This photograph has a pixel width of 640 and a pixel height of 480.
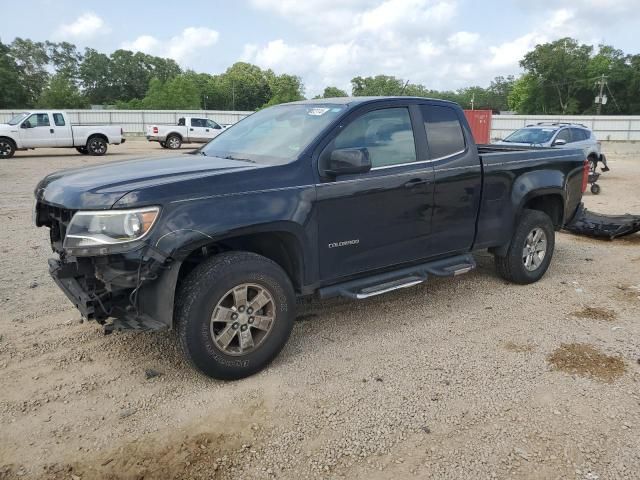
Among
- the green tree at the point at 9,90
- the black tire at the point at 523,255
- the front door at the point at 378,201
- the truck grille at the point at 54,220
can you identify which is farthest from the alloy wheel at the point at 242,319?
the green tree at the point at 9,90

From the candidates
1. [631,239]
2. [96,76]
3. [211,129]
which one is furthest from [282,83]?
[631,239]

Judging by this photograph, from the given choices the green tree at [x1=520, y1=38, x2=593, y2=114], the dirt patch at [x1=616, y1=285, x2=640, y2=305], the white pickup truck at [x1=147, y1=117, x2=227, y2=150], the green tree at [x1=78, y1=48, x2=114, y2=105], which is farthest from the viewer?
the green tree at [x1=78, y1=48, x2=114, y2=105]

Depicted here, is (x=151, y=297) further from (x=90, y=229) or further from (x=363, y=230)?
(x=363, y=230)

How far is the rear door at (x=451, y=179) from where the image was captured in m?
4.62

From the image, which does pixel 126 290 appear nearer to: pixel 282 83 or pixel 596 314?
pixel 596 314

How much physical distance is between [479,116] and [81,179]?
24764mm

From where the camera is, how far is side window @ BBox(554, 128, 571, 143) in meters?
15.1

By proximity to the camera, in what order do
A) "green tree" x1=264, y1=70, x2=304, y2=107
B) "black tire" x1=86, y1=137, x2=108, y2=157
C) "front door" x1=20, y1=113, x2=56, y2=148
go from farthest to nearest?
"green tree" x1=264, y1=70, x2=304, y2=107
"black tire" x1=86, y1=137, x2=108, y2=157
"front door" x1=20, y1=113, x2=56, y2=148

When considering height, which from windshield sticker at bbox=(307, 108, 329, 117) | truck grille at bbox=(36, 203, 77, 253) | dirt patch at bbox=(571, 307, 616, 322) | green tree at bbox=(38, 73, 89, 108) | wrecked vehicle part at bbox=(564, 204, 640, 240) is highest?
green tree at bbox=(38, 73, 89, 108)

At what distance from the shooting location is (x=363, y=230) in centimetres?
410

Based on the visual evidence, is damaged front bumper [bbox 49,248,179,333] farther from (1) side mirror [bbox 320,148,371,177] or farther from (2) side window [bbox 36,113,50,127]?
(2) side window [bbox 36,113,50,127]

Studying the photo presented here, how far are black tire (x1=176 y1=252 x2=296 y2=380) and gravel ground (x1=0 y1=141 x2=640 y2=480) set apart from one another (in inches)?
6.1

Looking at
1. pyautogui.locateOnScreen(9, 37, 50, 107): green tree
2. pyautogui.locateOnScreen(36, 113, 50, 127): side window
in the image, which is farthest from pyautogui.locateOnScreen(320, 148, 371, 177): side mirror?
pyautogui.locateOnScreen(9, 37, 50, 107): green tree

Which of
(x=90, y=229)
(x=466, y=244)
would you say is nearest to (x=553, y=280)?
(x=466, y=244)
